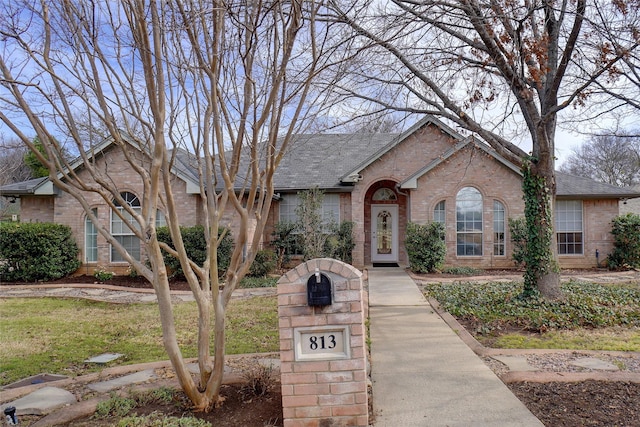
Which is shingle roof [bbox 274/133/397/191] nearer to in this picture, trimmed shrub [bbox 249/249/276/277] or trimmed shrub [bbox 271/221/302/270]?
trimmed shrub [bbox 271/221/302/270]

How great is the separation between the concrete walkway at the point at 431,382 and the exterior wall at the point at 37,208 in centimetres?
1365

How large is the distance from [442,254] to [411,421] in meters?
11.1

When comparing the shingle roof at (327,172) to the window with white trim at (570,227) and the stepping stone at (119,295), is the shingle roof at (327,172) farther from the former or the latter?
the stepping stone at (119,295)

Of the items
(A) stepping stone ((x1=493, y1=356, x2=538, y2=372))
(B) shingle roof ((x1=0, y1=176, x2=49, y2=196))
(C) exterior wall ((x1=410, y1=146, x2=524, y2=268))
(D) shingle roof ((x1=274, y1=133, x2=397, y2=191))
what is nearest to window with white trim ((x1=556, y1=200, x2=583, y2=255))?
(C) exterior wall ((x1=410, y1=146, x2=524, y2=268))

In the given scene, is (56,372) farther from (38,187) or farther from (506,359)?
(38,187)

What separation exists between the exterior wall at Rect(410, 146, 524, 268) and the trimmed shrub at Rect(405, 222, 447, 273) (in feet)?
2.98

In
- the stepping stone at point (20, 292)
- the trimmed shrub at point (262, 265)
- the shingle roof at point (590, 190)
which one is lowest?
the stepping stone at point (20, 292)

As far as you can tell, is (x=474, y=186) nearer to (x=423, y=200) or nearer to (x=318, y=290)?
(x=423, y=200)

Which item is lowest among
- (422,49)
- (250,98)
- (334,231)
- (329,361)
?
(329,361)

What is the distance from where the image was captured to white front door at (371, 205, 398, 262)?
58.3 ft

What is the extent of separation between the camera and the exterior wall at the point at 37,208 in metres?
15.8

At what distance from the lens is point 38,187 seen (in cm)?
1495

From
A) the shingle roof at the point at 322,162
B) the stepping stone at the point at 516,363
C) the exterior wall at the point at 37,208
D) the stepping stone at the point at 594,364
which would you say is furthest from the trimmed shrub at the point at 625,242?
the exterior wall at the point at 37,208

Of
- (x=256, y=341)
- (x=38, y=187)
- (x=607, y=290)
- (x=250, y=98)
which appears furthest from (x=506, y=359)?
(x=38, y=187)
